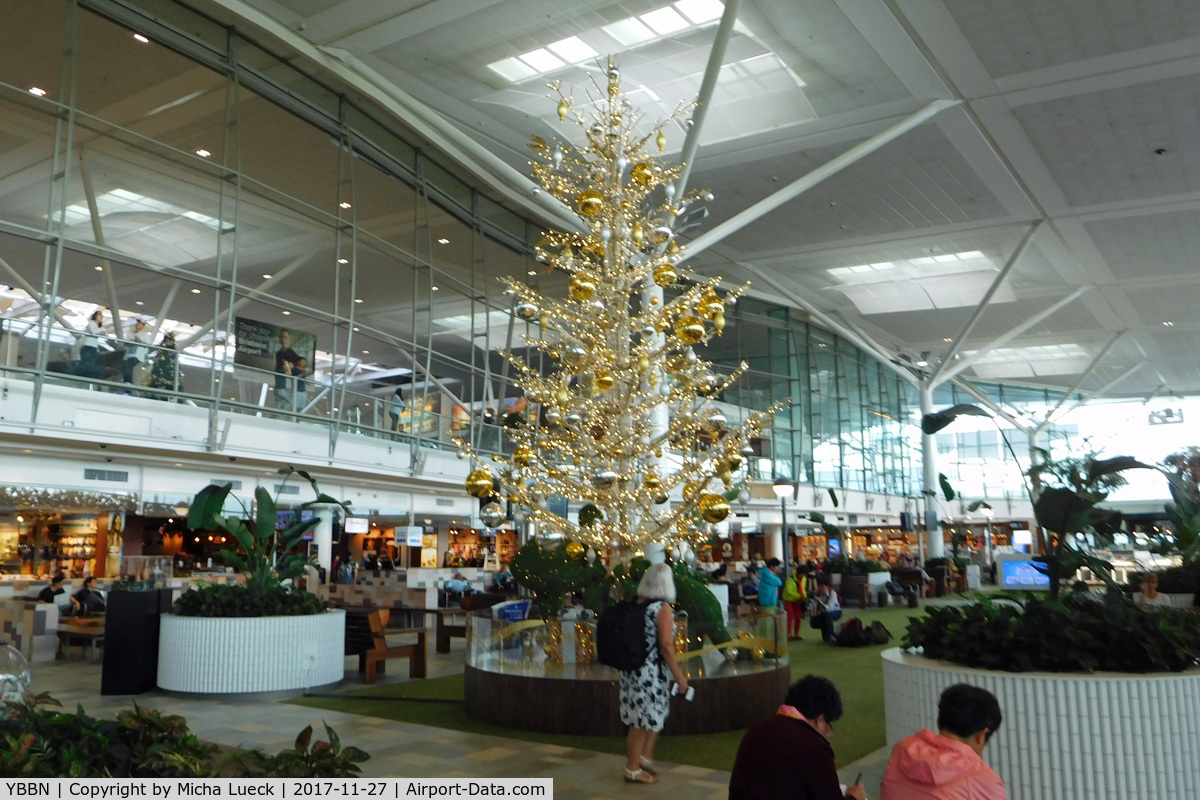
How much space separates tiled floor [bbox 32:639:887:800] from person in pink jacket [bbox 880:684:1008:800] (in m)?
2.89

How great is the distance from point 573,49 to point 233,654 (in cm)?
1073

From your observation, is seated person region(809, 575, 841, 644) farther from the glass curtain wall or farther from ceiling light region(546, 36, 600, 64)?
ceiling light region(546, 36, 600, 64)

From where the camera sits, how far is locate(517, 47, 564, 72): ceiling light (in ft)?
51.2

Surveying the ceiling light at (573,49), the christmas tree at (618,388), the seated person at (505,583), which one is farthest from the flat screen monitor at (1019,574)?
the ceiling light at (573,49)

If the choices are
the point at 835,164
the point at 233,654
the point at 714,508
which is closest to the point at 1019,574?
the point at 835,164

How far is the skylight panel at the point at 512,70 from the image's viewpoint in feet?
52.5

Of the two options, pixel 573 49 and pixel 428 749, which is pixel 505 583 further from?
pixel 428 749

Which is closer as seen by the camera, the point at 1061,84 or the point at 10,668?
the point at 10,668

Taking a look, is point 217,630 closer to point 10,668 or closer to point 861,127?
point 10,668

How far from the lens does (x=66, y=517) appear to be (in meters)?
25.2

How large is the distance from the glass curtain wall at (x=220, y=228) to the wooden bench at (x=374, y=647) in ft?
13.0

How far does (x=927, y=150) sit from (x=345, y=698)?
624 inches

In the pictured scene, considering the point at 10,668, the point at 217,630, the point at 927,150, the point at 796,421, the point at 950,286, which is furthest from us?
the point at 796,421

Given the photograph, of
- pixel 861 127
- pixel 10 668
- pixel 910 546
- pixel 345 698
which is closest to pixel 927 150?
pixel 861 127
